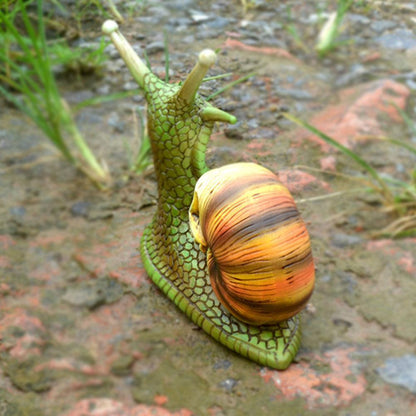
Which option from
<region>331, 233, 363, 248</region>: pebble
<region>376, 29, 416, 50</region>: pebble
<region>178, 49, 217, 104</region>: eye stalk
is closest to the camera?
<region>178, 49, 217, 104</region>: eye stalk

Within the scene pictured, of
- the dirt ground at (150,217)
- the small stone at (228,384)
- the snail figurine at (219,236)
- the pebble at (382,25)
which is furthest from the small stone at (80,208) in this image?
the pebble at (382,25)

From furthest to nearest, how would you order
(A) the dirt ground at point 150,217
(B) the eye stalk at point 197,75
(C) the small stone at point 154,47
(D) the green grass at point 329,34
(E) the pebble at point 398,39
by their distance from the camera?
1. (D) the green grass at point 329,34
2. (E) the pebble at point 398,39
3. (C) the small stone at point 154,47
4. (A) the dirt ground at point 150,217
5. (B) the eye stalk at point 197,75

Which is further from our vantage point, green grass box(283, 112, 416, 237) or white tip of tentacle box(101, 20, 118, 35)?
green grass box(283, 112, 416, 237)

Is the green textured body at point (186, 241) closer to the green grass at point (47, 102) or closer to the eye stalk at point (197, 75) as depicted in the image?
the eye stalk at point (197, 75)

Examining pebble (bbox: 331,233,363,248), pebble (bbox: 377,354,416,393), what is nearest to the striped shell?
pebble (bbox: 377,354,416,393)

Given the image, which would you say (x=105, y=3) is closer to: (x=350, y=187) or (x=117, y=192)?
(x=117, y=192)

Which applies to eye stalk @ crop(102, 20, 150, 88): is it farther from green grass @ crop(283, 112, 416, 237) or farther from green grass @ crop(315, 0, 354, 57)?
green grass @ crop(315, 0, 354, 57)

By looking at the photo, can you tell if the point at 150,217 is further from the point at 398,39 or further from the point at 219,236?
the point at 398,39

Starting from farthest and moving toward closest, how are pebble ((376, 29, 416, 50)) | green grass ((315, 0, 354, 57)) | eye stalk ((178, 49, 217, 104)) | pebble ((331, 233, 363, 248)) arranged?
green grass ((315, 0, 354, 57))
pebble ((376, 29, 416, 50))
pebble ((331, 233, 363, 248))
eye stalk ((178, 49, 217, 104))
